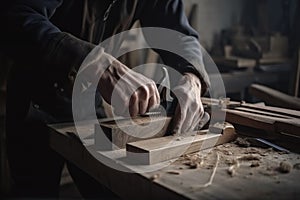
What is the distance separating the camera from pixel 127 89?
2.64 feet

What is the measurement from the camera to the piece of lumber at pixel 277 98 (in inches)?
45.1

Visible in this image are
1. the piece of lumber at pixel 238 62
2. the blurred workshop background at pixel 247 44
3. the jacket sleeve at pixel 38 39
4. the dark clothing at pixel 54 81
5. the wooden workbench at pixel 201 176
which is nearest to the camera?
the wooden workbench at pixel 201 176

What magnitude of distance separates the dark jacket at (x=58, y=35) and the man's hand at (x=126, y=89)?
0.23 feet

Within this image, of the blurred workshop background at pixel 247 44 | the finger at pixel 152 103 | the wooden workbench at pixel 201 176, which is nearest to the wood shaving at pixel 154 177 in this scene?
the wooden workbench at pixel 201 176

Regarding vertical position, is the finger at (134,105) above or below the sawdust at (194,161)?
above

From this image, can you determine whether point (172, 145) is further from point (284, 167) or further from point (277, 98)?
point (277, 98)

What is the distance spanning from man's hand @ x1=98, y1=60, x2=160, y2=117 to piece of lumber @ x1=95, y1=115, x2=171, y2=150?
3cm

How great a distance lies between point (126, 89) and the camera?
31.7 inches

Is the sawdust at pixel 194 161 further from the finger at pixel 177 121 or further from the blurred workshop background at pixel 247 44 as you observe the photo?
the blurred workshop background at pixel 247 44

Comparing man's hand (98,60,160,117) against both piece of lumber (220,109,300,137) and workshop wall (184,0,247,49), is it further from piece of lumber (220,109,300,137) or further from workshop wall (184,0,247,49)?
workshop wall (184,0,247,49)

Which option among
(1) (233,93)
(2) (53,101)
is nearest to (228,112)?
(2) (53,101)

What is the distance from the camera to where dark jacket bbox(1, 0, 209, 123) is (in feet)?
2.63

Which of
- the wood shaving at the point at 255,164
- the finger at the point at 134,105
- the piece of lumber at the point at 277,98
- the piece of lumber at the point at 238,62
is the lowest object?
the wood shaving at the point at 255,164

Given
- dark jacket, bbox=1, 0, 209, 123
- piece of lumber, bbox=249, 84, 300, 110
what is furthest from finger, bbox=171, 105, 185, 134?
piece of lumber, bbox=249, 84, 300, 110
